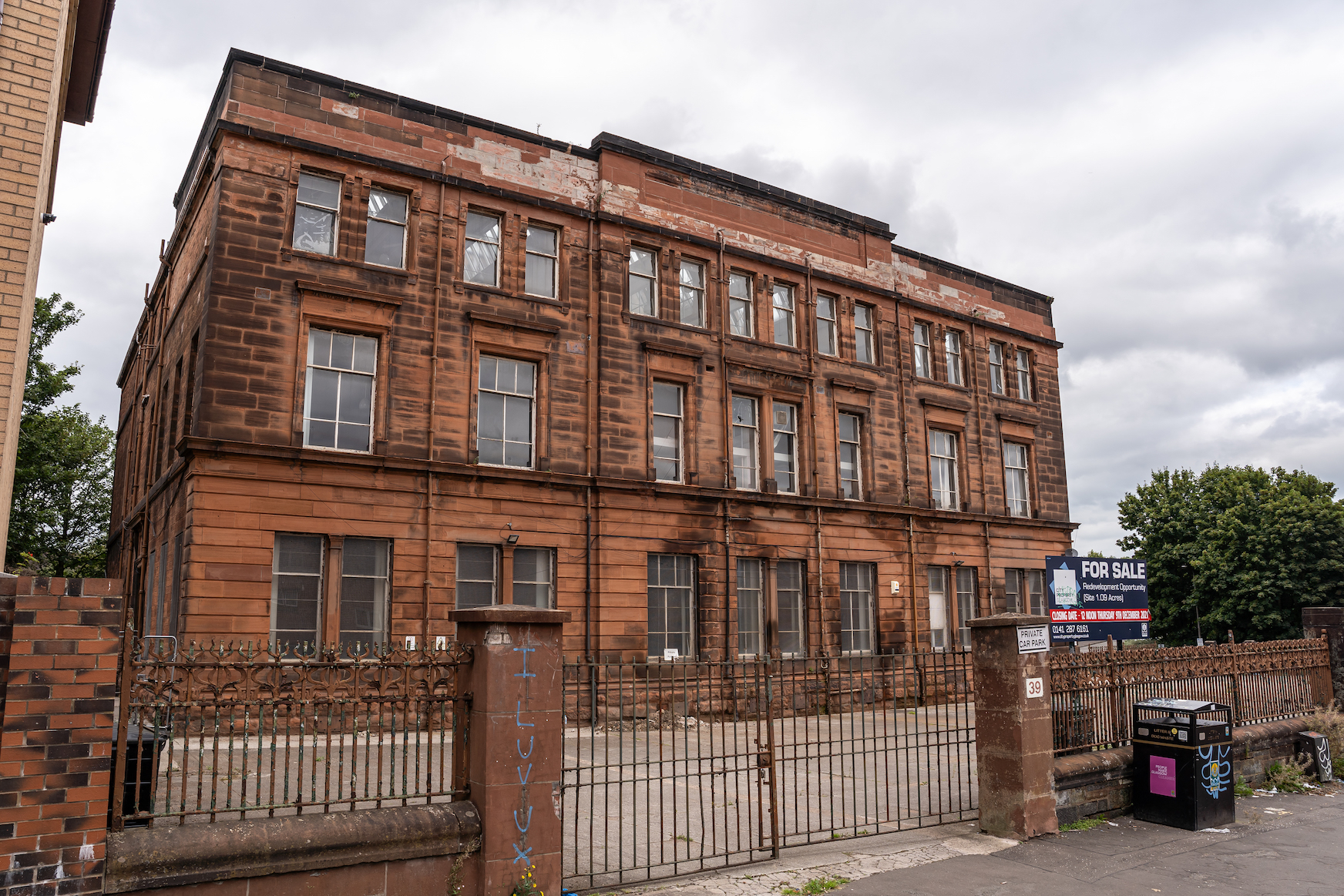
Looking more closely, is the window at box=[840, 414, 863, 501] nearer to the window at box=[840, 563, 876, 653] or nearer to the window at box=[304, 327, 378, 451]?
the window at box=[840, 563, 876, 653]

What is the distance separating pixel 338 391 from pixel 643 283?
25.6ft

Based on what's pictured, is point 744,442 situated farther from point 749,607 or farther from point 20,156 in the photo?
point 20,156

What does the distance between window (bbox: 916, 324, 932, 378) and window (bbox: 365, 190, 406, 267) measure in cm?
1562

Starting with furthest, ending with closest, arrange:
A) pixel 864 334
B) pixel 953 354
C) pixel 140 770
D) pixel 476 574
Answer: pixel 953 354 → pixel 864 334 → pixel 476 574 → pixel 140 770

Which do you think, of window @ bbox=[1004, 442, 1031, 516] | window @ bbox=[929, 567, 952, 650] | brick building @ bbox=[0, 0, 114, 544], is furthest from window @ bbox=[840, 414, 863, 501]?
brick building @ bbox=[0, 0, 114, 544]

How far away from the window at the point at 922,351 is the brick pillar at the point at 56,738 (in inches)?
962

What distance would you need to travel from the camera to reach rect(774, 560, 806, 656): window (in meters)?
22.4

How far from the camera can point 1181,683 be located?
39.8 ft

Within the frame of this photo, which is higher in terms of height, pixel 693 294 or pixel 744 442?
pixel 693 294

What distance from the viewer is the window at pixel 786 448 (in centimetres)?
2312

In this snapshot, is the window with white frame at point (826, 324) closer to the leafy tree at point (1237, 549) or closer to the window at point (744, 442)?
the window at point (744, 442)

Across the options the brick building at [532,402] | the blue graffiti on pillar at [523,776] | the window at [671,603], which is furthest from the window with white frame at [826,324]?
the blue graffiti on pillar at [523,776]

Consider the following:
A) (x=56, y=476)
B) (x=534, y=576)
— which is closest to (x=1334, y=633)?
(x=534, y=576)

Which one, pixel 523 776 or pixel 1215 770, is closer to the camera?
pixel 523 776
